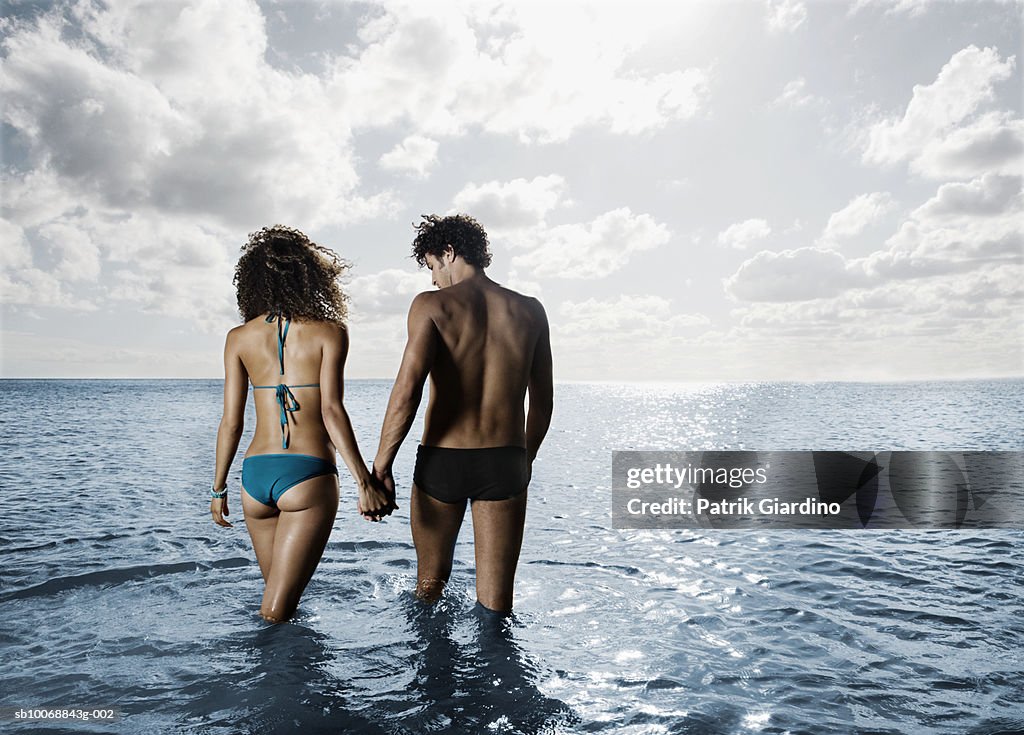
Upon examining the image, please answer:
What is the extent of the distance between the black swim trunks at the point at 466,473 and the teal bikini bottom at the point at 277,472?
619 millimetres

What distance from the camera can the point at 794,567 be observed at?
7.65m

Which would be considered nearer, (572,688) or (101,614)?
(572,688)

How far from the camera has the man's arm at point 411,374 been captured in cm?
415

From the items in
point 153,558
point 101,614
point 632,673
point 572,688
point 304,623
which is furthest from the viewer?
point 153,558

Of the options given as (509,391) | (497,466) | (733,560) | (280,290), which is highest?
(280,290)

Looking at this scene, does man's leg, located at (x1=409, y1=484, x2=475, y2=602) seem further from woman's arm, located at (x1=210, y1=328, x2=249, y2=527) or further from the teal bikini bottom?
woman's arm, located at (x1=210, y1=328, x2=249, y2=527)

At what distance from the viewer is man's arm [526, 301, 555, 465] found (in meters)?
4.64

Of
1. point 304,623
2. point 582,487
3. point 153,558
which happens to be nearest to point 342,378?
point 304,623

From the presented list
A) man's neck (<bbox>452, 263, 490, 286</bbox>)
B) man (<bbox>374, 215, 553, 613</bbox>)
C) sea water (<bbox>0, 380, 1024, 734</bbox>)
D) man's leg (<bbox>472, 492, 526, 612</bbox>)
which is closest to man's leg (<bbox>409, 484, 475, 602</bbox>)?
man (<bbox>374, 215, 553, 613</bbox>)

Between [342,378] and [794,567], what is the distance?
6.04 metres

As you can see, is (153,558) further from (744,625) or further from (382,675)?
(744,625)

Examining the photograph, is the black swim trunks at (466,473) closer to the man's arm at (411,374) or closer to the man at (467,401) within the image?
the man at (467,401)

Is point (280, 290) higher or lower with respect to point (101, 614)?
higher

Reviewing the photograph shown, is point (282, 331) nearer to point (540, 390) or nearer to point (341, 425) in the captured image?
point (341, 425)
